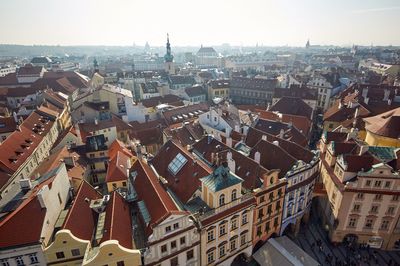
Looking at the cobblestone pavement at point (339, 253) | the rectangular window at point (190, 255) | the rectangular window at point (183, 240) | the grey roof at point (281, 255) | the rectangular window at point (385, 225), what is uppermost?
the rectangular window at point (183, 240)

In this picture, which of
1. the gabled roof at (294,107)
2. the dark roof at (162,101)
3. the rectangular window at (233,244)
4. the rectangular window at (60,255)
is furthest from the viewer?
the dark roof at (162,101)

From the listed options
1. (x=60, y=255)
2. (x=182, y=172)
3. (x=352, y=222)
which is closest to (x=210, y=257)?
(x=182, y=172)

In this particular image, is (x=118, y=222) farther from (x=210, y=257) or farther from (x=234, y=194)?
(x=234, y=194)

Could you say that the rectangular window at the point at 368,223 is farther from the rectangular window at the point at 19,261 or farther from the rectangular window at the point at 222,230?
the rectangular window at the point at 19,261

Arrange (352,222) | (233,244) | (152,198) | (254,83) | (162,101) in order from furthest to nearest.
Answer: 1. (254,83)
2. (162,101)
3. (352,222)
4. (233,244)
5. (152,198)

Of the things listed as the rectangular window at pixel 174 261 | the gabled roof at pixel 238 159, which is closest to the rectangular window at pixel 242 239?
the gabled roof at pixel 238 159

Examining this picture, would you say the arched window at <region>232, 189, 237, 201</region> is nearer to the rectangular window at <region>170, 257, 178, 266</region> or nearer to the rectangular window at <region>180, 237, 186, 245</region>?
the rectangular window at <region>180, 237, 186, 245</region>

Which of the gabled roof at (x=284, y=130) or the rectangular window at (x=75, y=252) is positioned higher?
the gabled roof at (x=284, y=130)
